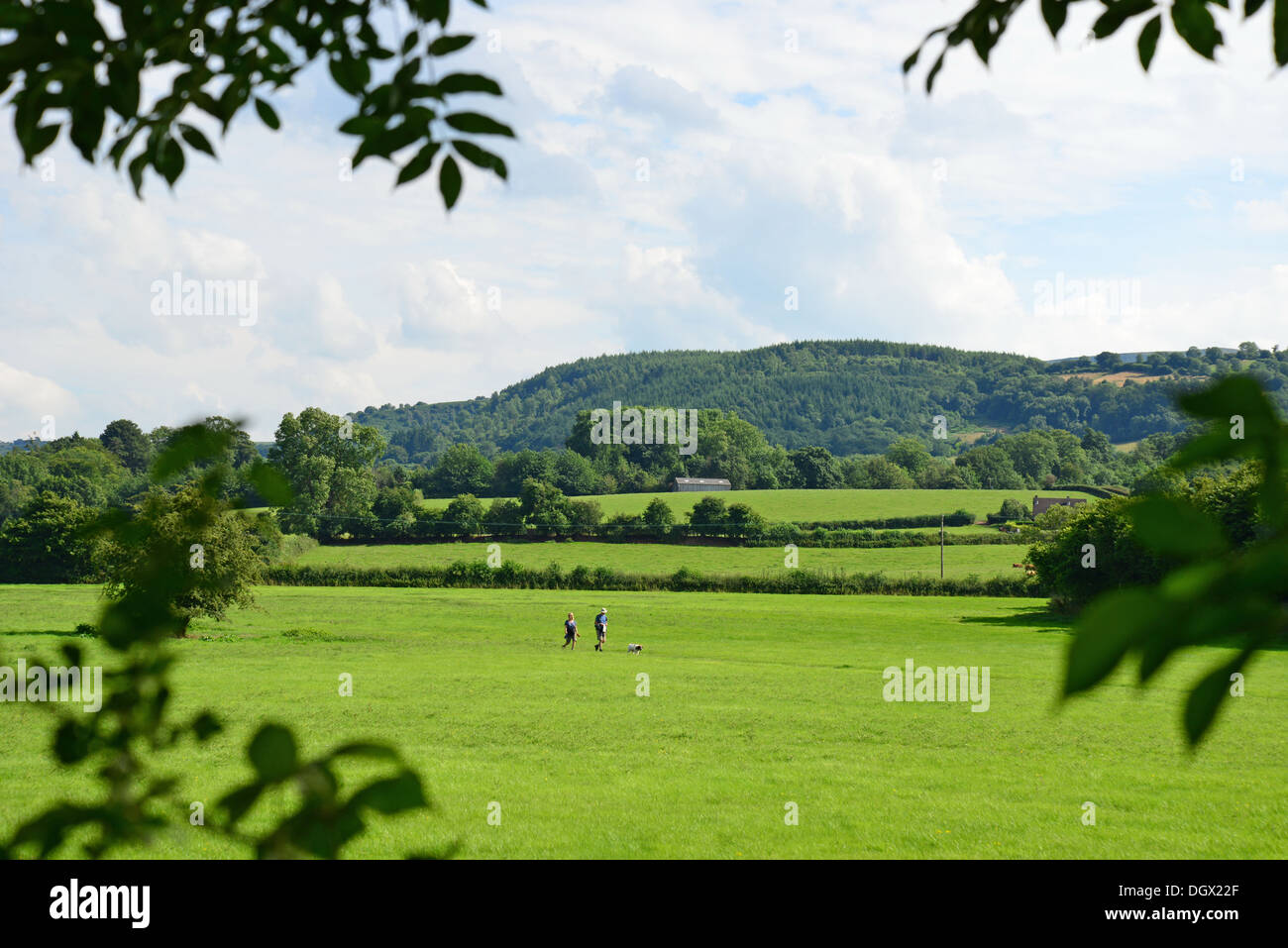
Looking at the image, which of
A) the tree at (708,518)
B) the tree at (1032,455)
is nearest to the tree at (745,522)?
the tree at (708,518)

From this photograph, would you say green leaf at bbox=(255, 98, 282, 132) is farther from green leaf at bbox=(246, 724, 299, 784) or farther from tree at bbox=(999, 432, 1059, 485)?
tree at bbox=(999, 432, 1059, 485)

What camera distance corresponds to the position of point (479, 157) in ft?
5.89

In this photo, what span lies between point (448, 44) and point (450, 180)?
235mm

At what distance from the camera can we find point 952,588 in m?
58.0

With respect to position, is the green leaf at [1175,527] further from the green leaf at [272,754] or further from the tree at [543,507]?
the tree at [543,507]

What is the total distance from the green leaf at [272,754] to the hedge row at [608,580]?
59.5 m

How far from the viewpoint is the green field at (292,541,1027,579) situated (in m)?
65.1

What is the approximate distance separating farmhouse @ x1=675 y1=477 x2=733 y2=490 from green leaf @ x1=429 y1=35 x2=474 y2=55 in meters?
118

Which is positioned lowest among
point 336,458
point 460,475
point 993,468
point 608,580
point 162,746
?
point 608,580

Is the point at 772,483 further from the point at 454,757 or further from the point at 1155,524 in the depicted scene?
the point at 1155,524

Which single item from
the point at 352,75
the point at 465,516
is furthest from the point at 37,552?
the point at 352,75

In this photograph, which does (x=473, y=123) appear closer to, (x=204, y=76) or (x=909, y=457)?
(x=204, y=76)
